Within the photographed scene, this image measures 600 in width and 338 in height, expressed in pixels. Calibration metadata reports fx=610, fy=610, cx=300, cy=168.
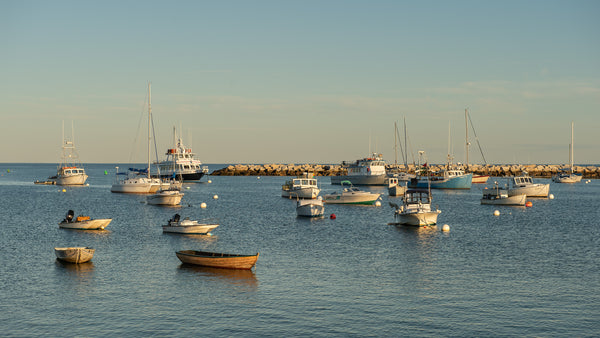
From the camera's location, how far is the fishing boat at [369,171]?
508ft

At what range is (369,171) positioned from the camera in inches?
6112

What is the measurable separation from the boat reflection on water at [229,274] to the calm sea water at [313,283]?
0.50 ft

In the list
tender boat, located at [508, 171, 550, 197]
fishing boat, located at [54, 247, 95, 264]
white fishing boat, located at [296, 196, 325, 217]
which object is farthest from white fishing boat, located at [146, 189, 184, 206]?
tender boat, located at [508, 171, 550, 197]

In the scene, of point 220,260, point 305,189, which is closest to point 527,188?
point 305,189

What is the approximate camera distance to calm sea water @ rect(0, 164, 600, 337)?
90.9ft

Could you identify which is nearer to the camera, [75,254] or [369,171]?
[75,254]

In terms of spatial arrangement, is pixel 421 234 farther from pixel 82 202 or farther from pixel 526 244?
pixel 82 202

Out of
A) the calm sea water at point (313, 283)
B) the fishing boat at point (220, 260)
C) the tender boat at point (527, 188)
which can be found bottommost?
the calm sea water at point (313, 283)

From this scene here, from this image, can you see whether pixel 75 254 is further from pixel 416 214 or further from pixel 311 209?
pixel 311 209

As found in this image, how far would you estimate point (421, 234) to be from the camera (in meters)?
57.2

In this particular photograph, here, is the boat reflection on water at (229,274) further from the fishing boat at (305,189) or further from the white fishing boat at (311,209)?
the fishing boat at (305,189)

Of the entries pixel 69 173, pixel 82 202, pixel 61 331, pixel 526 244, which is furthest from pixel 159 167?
pixel 61 331

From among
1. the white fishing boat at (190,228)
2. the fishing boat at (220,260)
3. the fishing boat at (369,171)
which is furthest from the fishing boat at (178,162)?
the fishing boat at (220,260)

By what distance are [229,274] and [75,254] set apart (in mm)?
10825
